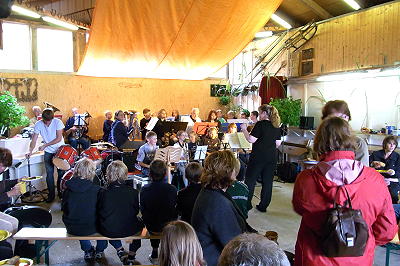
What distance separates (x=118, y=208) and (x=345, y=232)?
2294mm

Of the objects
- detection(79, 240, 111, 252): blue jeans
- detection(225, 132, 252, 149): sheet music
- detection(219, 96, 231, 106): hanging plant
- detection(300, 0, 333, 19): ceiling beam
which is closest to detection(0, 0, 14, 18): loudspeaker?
detection(79, 240, 111, 252): blue jeans

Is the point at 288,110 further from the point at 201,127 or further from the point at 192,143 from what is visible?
the point at 192,143

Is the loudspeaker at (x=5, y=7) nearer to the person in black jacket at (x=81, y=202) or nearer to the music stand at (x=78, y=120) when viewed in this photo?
the person in black jacket at (x=81, y=202)

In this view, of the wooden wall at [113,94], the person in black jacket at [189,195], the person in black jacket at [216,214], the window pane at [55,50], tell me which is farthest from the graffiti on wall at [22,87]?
the person in black jacket at [216,214]

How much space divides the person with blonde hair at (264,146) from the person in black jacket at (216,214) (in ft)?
10.5

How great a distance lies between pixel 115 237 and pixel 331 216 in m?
2.28

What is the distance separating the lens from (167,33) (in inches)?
299

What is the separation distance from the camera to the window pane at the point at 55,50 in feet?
37.0

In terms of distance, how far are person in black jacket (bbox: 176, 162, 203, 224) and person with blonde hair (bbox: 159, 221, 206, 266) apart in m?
1.70

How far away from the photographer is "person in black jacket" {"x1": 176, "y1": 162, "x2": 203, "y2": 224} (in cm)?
350

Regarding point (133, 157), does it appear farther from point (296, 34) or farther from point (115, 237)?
point (296, 34)

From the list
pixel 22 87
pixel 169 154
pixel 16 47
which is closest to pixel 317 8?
pixel 169 154

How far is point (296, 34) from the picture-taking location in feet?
34.9

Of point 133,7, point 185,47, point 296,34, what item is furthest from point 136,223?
point 296,34
